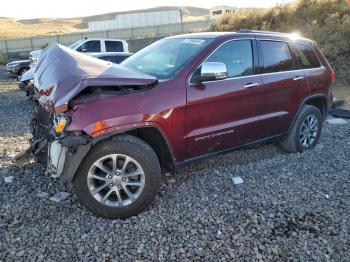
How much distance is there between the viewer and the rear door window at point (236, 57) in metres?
4.54

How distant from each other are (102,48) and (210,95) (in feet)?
38.9

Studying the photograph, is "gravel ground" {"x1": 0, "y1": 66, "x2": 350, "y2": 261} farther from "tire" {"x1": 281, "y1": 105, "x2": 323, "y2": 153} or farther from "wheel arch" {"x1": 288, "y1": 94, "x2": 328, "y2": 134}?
"wheel arch" {"x1": 288, "y1": 94, "x2": 328, "y2": 134}

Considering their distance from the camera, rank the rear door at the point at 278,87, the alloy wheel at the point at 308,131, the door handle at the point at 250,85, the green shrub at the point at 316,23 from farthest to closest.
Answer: the green shrub at the point at 316,23, the alloy wheel at the point at 308,131, the rear door at the point at 278,87, the door handle at the point at 250,85

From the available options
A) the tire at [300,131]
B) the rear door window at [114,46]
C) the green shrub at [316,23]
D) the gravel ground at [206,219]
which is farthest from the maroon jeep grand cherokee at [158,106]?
the rear door window at [114,46]

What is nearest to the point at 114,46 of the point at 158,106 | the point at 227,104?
the point at 227,104

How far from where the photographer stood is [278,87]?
5.10 m

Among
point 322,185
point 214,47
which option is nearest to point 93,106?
point 214,47

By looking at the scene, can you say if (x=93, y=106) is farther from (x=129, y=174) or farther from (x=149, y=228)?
(x=149, y=228)

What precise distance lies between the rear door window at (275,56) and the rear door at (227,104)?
0.20m

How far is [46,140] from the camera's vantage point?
13.9ft

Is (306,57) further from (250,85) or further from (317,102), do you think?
(250,85)

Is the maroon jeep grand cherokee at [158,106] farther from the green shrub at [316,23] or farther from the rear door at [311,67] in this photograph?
the green shrub at [316,23]

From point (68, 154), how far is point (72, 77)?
0.76 m

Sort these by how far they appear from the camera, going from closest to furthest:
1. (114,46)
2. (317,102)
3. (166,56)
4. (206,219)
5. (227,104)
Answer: (206,219), (227,104), (166,56), (317,102), (114,46)
